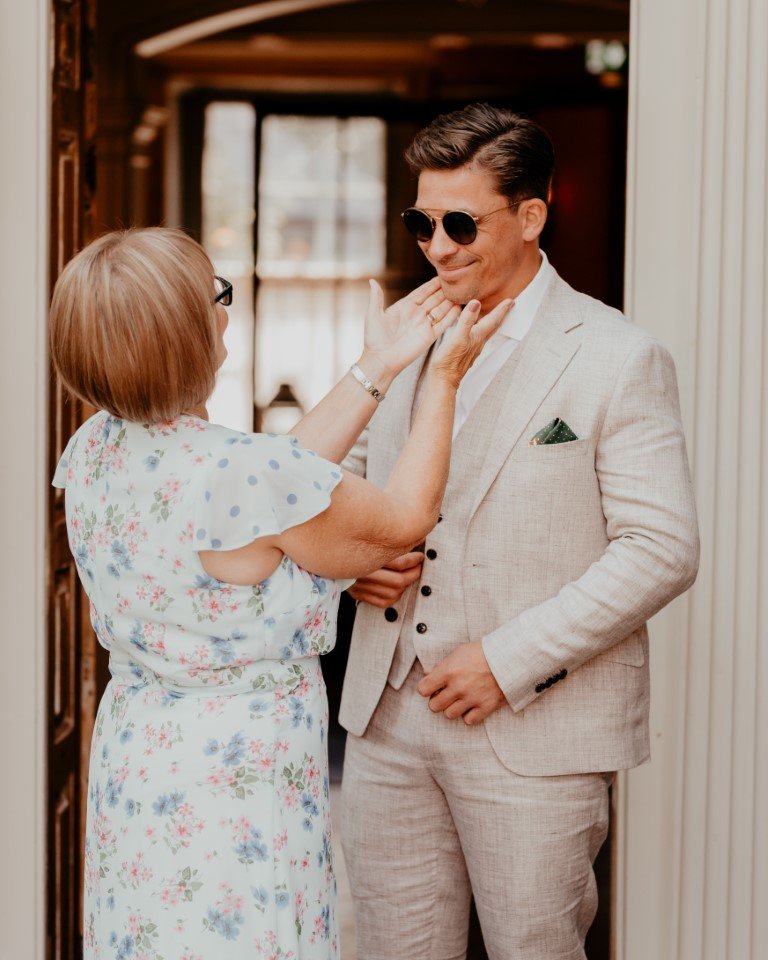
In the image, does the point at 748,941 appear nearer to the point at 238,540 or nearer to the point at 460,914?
the point at 460,914

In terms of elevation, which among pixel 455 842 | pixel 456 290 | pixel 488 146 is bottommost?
pixel 455 842

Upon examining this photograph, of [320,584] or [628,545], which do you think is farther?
→ [628,545]

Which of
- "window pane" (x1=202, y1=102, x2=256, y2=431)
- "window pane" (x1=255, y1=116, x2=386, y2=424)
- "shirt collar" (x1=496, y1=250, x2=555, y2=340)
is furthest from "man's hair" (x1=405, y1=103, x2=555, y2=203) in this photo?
"window pane" (x1=202, y1=102, x2=256, y2=431)

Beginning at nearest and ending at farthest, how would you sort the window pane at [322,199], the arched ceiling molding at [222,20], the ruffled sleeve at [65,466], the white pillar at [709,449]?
1. the ruffled sleeve at [65,466]
2. the white pillar at [709,449]
3. the arched ceiling molding at [222,20]
4. the window pane at [322,199]

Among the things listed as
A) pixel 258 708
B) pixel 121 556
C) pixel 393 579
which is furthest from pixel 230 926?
pixel 393 579

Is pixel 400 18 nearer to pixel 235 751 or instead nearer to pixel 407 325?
pixel 407 325

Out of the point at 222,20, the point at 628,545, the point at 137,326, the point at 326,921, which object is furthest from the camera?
A: the point at 222,20

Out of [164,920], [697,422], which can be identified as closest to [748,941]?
[697,422]

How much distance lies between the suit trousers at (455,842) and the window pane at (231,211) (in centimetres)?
849

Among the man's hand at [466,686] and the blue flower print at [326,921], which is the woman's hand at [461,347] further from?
the blue flower print at [326,921]

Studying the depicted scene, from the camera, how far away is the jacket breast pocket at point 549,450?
217 cm

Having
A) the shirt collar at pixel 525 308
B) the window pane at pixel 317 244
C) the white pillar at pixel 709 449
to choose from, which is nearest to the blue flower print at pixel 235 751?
the shirt collar at pixel 525 308

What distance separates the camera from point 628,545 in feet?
6.90

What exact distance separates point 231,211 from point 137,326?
9.67 metres
